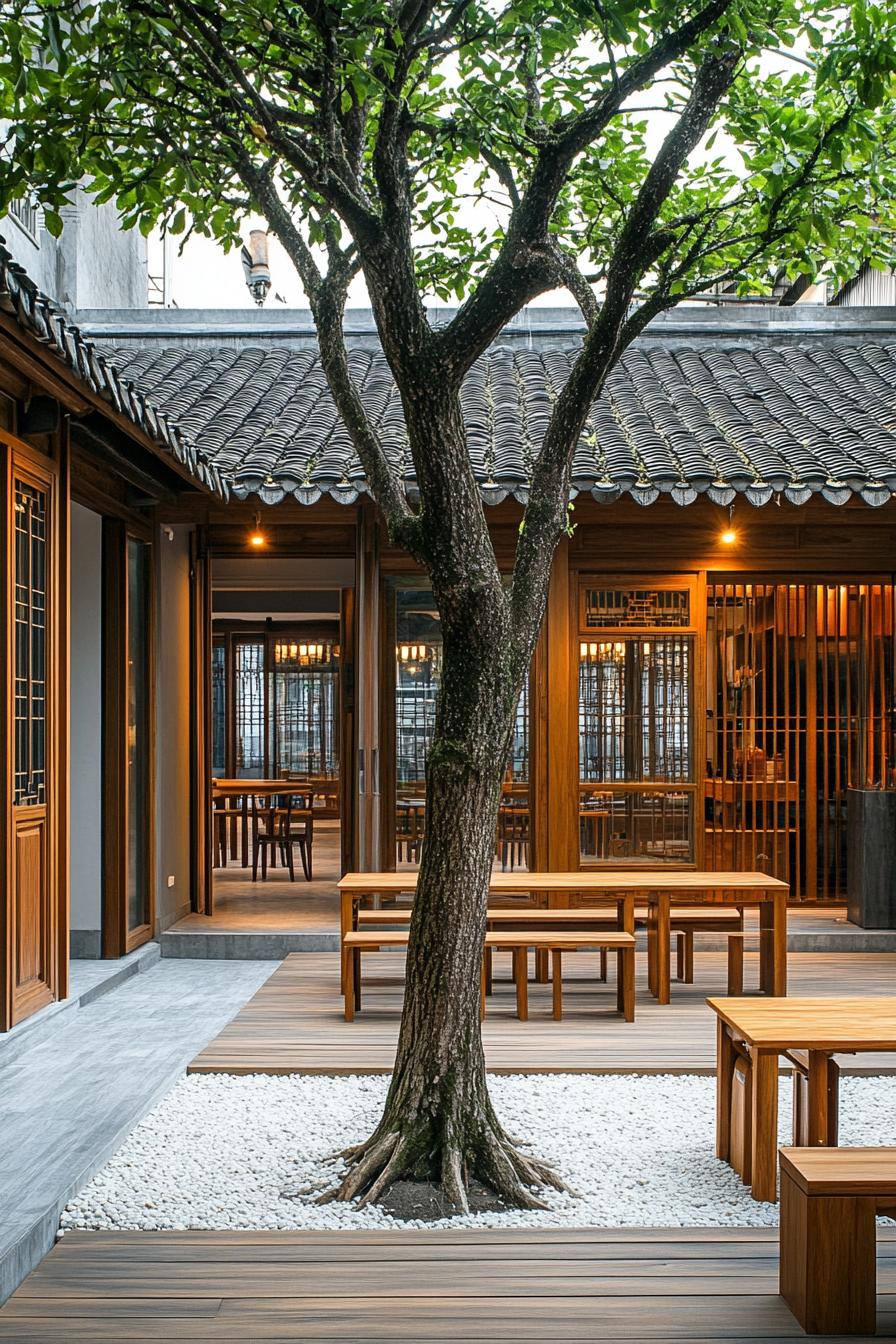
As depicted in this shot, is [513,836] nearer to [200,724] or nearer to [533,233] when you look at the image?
[200,724]

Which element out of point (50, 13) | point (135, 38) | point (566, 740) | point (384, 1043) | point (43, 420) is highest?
point (135, 38)

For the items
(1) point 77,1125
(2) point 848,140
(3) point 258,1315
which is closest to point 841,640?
(2) point 848,140

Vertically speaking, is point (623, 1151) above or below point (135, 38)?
below

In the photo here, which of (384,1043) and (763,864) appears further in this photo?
(763,864)

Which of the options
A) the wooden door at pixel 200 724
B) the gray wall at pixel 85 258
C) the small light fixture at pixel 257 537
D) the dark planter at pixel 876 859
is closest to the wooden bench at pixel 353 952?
the wooden door at pixel 200 724

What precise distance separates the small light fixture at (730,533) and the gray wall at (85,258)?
4674mm

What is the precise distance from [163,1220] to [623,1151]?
1495 mm

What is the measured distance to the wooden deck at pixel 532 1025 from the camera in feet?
17.6

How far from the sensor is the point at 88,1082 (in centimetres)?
505

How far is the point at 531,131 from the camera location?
4.09 metres

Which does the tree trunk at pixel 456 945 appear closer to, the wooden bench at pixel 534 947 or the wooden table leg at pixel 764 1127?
the wooden table leg at pixel 764 1127

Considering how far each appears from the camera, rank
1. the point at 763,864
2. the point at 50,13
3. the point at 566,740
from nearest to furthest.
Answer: the point at 50,13 → the point at 566,740 → the point at 763,864

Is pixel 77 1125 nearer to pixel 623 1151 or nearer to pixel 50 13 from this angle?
pixel 623 1151

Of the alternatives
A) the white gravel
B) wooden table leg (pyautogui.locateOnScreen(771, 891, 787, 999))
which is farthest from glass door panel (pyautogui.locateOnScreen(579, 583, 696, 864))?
the white gravel
